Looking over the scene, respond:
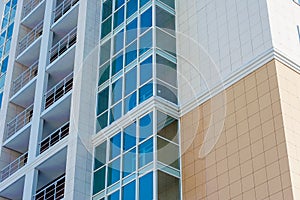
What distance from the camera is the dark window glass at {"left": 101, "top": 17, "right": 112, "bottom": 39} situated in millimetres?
27616

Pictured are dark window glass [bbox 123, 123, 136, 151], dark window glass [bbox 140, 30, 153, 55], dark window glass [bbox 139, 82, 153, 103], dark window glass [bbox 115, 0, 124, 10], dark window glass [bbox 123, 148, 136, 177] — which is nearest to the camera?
dark window glass [bbox 123, 148, 136, 177]

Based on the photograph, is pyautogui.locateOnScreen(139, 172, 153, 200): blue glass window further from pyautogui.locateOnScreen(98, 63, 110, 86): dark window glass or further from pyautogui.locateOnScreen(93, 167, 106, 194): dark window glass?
pyautogui.locateOnScreen(98, 63, 110, 86): dark window glass

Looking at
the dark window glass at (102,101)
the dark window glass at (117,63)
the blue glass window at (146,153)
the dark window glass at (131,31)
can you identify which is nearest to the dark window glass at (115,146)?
the blue glass window at (146,153)

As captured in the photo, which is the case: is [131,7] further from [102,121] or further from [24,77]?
[24,77]

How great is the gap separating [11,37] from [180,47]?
15494 millimetres

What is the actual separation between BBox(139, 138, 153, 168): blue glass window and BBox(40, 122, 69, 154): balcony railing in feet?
22.8

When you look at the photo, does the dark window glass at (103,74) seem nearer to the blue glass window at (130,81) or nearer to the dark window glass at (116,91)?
the dark window glass at (116,91)

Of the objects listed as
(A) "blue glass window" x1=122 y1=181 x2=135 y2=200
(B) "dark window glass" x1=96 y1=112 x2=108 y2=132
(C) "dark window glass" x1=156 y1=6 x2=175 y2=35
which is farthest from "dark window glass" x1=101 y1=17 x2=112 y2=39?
(A) "blue glass window" x1=122 y1=181 x2=135 y2=200

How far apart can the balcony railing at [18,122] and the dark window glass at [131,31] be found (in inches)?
358

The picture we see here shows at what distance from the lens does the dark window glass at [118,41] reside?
26.1m

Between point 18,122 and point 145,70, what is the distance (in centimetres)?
1094

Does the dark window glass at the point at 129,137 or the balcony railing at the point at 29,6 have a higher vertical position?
the balcony railing at the point at 29,6

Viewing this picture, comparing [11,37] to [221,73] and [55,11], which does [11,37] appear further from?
[221,73]

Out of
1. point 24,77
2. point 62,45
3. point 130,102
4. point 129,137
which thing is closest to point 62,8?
point 62,45
